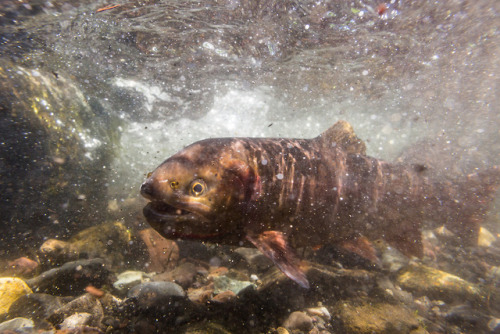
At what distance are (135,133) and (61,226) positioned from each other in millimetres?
21427

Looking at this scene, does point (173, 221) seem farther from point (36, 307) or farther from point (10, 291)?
point (10, 291)

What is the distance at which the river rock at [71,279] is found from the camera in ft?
13.2

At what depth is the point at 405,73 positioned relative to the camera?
16875 mm

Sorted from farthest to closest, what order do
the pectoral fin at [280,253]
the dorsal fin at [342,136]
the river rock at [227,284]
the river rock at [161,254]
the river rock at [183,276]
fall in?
the river rock at [161,254] < the dorsal fin at [342,136] < the river rock at [183,276] < the river rock at [227,284] < the pectoral fin at [280,253]

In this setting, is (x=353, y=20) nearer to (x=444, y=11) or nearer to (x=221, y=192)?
(x=444, y=11)

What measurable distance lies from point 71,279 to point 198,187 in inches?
138

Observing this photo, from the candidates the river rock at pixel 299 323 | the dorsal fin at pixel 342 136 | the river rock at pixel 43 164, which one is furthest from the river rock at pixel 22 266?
the dorsal fin at pixel 342 136

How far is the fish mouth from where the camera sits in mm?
2605

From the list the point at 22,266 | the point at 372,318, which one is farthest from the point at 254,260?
the point at 22,266

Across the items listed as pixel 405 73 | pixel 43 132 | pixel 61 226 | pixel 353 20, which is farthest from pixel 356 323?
pixel 405 73

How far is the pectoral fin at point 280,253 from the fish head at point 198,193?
0.37 meters

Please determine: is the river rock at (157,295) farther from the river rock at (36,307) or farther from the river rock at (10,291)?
the river rock at (10,291)

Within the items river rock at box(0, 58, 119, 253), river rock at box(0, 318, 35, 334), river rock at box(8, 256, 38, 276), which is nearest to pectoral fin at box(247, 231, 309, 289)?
river rock at box(0, 318, 35, 334)

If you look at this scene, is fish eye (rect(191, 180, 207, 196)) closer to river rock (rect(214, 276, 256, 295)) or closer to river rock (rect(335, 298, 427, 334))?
river rock (rect(214, 276, 256, 295))
